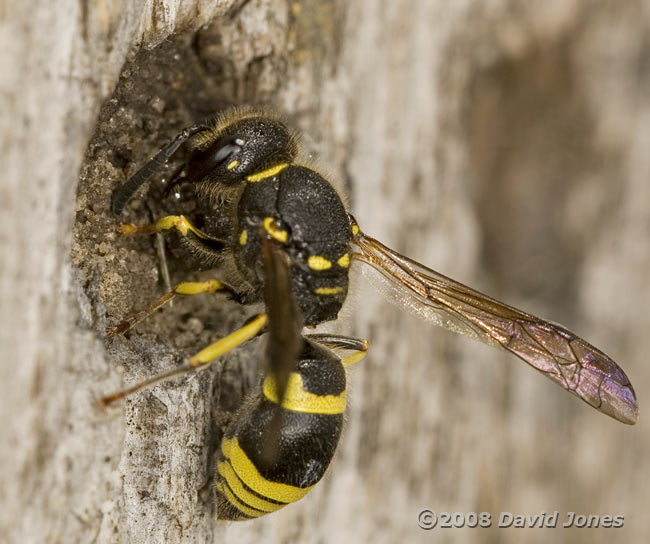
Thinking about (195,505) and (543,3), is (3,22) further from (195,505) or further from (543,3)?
(543,3)

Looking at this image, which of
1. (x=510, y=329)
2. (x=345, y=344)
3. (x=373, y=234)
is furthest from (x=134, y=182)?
(x=510, y=329)

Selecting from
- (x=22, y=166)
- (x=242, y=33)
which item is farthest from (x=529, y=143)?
(x=22, y=166)

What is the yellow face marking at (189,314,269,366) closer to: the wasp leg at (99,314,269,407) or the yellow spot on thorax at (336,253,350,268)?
the wasp leg at (99,314,269,407)

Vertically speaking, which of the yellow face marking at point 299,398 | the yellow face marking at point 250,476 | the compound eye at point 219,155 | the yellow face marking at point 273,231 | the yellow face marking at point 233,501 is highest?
the compound eye at point 219,155

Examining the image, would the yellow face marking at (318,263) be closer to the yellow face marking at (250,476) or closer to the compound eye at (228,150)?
the compound eye at (228,150)

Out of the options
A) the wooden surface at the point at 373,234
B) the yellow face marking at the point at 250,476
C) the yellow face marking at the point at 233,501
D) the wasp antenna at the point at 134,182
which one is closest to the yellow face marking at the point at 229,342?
the wooden surface at the point at 373,234

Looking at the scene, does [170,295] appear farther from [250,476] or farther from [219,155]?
[250,476]
